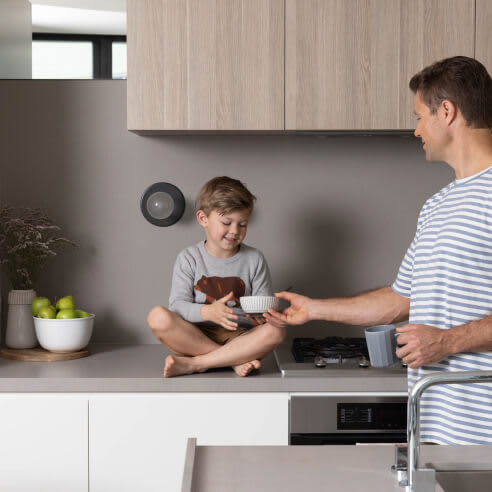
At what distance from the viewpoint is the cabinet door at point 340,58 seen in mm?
2291

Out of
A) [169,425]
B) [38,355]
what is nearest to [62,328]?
[38,355]

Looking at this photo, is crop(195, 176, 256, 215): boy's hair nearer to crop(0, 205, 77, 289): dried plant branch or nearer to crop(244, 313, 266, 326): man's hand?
crop(244, 313, 266, 326): man's hand

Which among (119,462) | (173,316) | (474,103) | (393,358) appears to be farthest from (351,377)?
(474,103)

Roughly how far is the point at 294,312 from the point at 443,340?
1.85 ft

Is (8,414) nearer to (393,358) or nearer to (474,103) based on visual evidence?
(393,358)

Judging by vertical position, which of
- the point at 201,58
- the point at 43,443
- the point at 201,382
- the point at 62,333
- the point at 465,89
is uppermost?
the point at 201,58

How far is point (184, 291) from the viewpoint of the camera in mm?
Answer: 2342

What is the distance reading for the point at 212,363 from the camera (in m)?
2.14

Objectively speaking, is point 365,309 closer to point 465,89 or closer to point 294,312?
point 294,312

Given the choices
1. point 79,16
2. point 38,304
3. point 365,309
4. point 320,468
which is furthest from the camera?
point 79,16

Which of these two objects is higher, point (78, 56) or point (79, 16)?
point (79, 16)

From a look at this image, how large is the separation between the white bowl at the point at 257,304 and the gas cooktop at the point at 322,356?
190mm

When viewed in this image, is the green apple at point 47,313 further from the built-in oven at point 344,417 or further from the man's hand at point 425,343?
the man's hand at point 425,343

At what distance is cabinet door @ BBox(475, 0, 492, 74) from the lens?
229 cm
